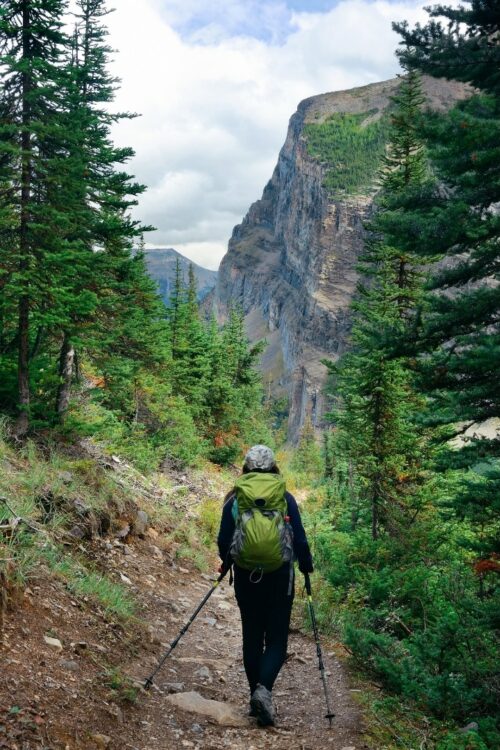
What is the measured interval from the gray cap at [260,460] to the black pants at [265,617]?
0.92 meters

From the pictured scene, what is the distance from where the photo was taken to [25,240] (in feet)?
30.3

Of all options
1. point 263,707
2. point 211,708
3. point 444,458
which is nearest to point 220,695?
point 211,708

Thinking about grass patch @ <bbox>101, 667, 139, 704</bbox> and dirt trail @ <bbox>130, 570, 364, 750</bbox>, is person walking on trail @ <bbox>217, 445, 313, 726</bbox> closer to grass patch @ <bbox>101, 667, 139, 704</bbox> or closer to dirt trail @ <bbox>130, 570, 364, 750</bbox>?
dirt trail @ <bbox>130, 570, 364, 750</bbox>

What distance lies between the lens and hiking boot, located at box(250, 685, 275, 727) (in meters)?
4.64

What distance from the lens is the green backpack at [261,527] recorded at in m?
4.68

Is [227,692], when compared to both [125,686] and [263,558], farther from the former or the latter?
[263,558]

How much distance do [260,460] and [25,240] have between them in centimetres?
655

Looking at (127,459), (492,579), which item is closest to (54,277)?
(127,459)

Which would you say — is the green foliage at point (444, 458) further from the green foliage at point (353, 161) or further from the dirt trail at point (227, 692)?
the green foliage at point (353, 161)

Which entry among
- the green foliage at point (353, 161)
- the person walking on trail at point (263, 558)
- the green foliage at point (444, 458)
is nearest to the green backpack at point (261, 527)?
the person walking on trail at point (263, 558)

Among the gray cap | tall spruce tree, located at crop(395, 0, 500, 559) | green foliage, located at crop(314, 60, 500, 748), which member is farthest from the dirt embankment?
tall spruce tree, located at crop(395, 0, 500, 559)

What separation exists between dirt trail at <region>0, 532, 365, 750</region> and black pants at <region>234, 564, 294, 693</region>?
498 mm

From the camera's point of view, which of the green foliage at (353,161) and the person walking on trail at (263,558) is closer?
the person walking on trail at (263,558)

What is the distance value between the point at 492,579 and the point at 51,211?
893cm
